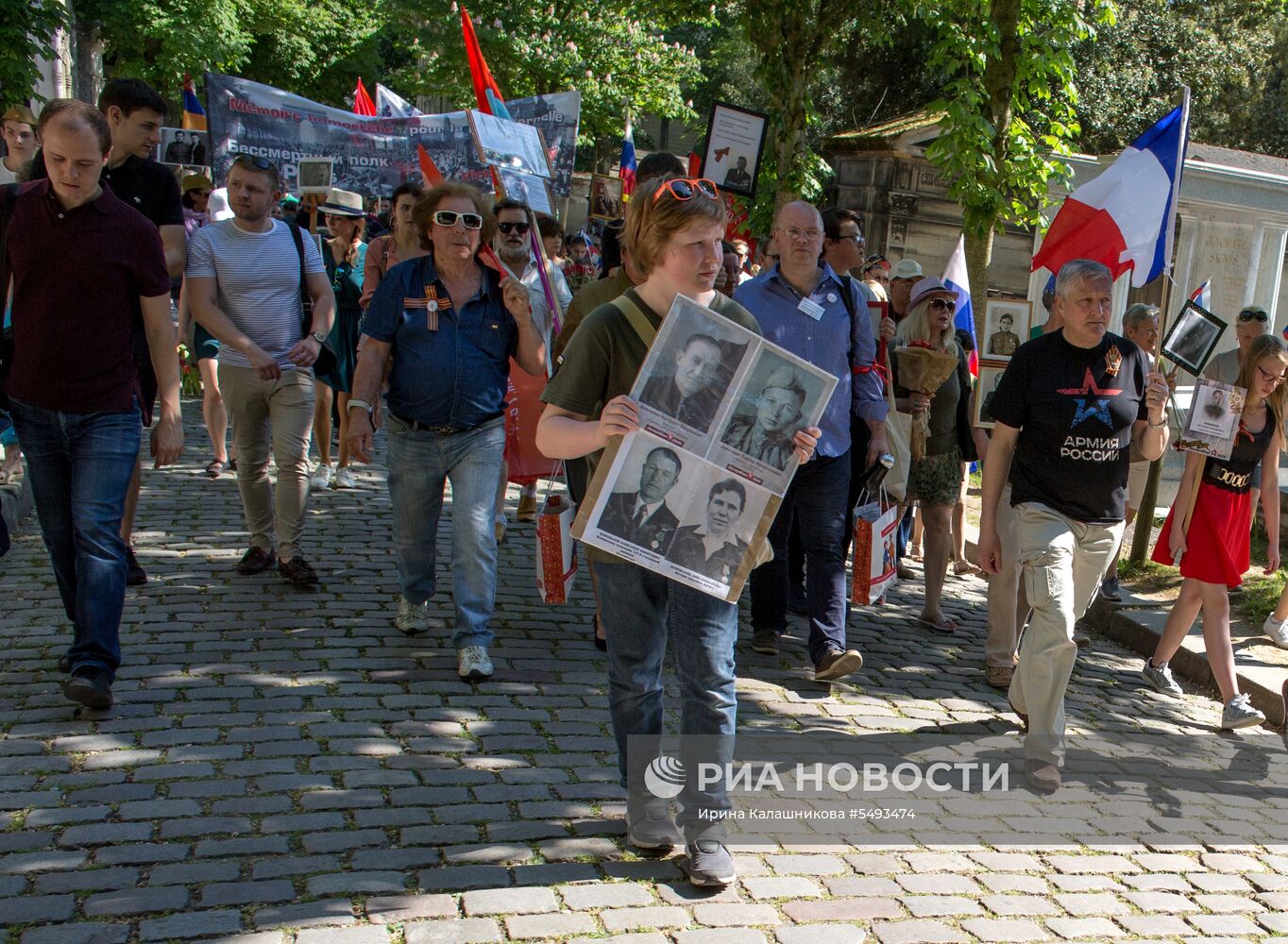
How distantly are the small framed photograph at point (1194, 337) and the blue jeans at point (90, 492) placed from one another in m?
5.77

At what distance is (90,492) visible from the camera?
4926 millimetres

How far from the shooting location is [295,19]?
4097 centimetres

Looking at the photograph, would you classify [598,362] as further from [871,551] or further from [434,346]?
[871,551]

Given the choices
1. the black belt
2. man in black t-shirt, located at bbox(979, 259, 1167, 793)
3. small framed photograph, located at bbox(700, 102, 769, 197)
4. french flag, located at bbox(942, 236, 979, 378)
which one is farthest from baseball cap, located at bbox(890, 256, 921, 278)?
the black belt

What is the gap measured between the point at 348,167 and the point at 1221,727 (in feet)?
36.9

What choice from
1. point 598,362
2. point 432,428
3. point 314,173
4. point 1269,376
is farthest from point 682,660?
point 314,173

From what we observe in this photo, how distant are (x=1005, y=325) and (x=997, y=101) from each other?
9.35 feet

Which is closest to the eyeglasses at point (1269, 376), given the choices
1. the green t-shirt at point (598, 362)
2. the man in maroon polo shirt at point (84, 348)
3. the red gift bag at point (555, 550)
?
the red gift bag at point (555, 550)

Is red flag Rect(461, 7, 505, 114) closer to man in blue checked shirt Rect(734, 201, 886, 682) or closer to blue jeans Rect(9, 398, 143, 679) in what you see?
man in blue checked shirt Rect(734, 201, 886, 682)

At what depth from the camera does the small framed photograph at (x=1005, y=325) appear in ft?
33.3

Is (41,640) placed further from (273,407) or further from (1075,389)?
(1075,389)

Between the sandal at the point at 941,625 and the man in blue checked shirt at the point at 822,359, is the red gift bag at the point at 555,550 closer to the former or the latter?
the man in blue checked shirt at the point at 822,359

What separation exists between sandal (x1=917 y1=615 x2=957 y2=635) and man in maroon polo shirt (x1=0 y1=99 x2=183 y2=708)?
4.47 m

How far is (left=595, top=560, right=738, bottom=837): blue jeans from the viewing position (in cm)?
378
